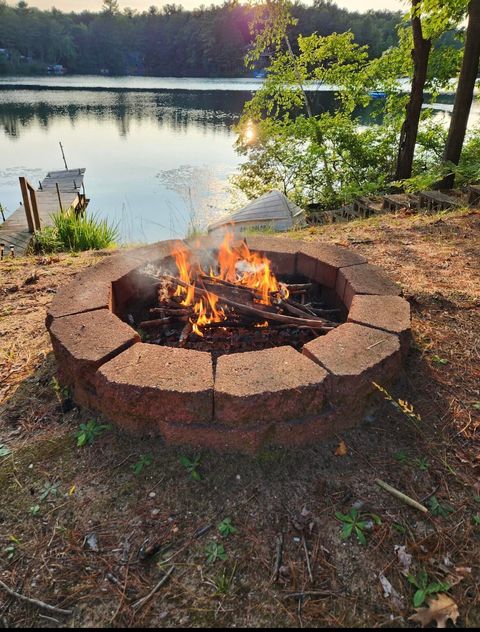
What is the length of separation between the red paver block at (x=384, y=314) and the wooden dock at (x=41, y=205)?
8.80 meters

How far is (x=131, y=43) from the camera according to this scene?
75.2 metres

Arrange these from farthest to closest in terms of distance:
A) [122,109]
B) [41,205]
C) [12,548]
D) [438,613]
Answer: [122,109] → [41,205] → [12,548] → [438,613]

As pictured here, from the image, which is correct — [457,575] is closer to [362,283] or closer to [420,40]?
[362,283]

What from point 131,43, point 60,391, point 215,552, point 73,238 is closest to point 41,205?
point 73,238

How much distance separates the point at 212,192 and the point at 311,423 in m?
17.4

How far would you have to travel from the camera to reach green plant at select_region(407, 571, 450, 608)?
5.20 ft

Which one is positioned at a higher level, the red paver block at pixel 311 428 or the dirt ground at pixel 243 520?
the red paver block at pixel 311 428

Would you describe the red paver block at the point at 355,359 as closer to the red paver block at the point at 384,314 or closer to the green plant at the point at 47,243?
the red paver block at the point at 384,314

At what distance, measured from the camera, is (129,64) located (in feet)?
248

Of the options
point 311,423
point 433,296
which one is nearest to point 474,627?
point 311,423

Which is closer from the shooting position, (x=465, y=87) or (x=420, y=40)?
(x=465, y=87)

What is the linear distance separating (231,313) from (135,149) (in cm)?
2623

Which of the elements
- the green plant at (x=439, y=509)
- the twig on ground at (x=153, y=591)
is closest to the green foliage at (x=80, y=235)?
the twig on ground at (x=153, y=591)

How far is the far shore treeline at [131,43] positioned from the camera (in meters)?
63.9
